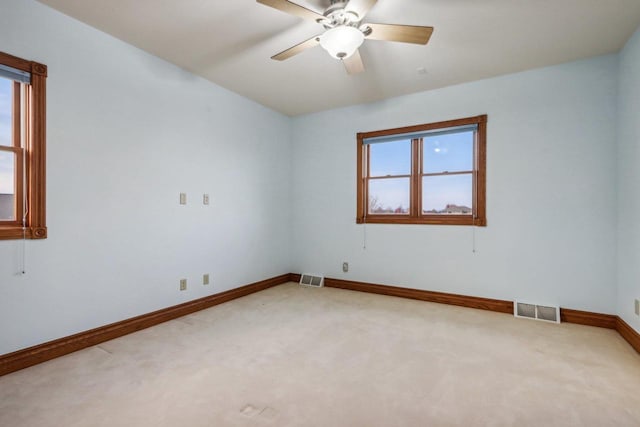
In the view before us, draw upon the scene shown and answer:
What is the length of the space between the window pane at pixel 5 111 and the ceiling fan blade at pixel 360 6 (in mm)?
2555

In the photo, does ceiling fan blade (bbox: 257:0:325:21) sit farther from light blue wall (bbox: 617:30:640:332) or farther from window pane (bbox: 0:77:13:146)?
light blue wall (bbox: 617:30:640:332)

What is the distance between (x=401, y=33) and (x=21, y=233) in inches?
124

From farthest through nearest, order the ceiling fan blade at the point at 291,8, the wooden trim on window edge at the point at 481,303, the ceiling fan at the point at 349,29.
→ the wooden trim on window edge at the point at 481,303
the ceiling fan at the point at 349,29
the ceiling fan blade at the point at 291,8

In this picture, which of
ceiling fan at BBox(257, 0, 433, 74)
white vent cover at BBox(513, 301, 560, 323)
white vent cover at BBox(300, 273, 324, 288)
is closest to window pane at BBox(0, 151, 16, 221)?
ceiling fan at BBox(257, 0, 433, 74)

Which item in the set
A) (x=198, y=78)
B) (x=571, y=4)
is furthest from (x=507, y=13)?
(x=198, y=78)

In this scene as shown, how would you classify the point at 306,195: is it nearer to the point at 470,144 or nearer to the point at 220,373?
the point at 470,144

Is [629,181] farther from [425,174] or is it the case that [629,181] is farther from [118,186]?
[118,186]

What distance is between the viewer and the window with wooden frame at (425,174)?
12.3ft

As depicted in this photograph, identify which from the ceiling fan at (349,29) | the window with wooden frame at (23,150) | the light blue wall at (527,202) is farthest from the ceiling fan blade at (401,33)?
the window with wooden frame at (23,150)

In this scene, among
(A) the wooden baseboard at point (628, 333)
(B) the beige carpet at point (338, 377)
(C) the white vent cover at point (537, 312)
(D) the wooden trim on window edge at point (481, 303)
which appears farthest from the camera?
(C) the white vent cover at point (537, 312)

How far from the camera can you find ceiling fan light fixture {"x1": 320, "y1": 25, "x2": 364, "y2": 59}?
84.9 inches

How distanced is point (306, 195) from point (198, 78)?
7.39 feet

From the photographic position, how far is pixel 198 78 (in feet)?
11.7

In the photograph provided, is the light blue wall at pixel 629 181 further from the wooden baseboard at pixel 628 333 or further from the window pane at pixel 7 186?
the window pane at pixel 7 186
